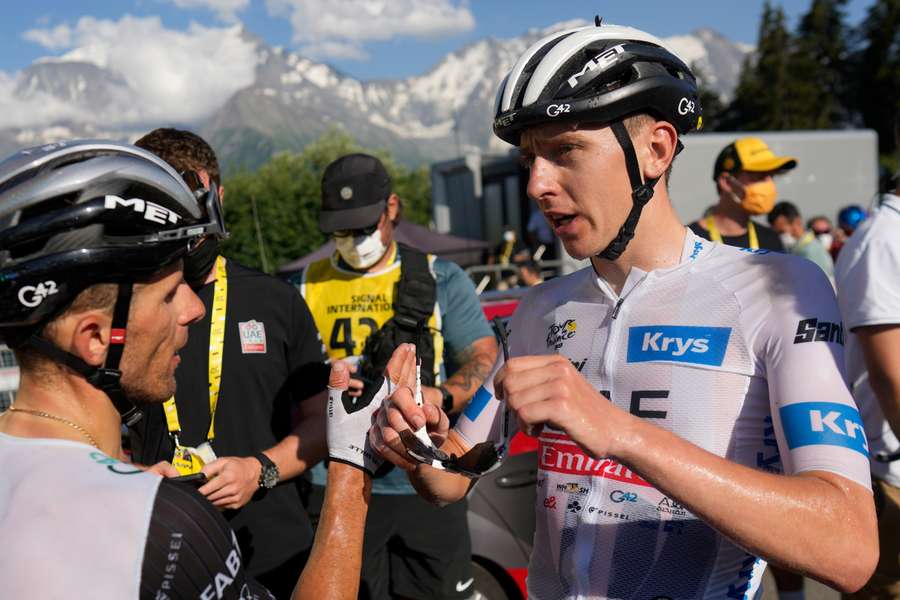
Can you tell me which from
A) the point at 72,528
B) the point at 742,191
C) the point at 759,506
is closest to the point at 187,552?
the point at 72,528

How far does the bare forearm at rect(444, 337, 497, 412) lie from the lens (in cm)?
383

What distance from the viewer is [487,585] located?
4328 mm

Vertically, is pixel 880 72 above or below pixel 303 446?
above

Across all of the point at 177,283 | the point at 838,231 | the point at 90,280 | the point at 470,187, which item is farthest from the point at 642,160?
the point at 470,187

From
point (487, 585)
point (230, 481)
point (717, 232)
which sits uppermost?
point (717, 232)

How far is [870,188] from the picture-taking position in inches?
668

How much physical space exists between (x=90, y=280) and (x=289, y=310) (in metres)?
1.78

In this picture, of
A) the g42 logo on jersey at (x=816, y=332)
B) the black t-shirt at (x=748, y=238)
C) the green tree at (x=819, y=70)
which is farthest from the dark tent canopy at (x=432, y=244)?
the green tree at (x=819, y=70)

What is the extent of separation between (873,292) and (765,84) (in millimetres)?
67434

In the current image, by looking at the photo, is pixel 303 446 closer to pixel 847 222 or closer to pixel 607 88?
pixel 607 88

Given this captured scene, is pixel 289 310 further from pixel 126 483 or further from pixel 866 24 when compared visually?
pixel 866 24

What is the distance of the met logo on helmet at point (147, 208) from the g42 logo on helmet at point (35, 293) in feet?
0.69

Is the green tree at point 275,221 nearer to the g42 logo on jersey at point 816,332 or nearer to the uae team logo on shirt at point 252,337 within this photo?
the uae team logo on shirt at point 252,337

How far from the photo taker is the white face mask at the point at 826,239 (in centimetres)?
1323
